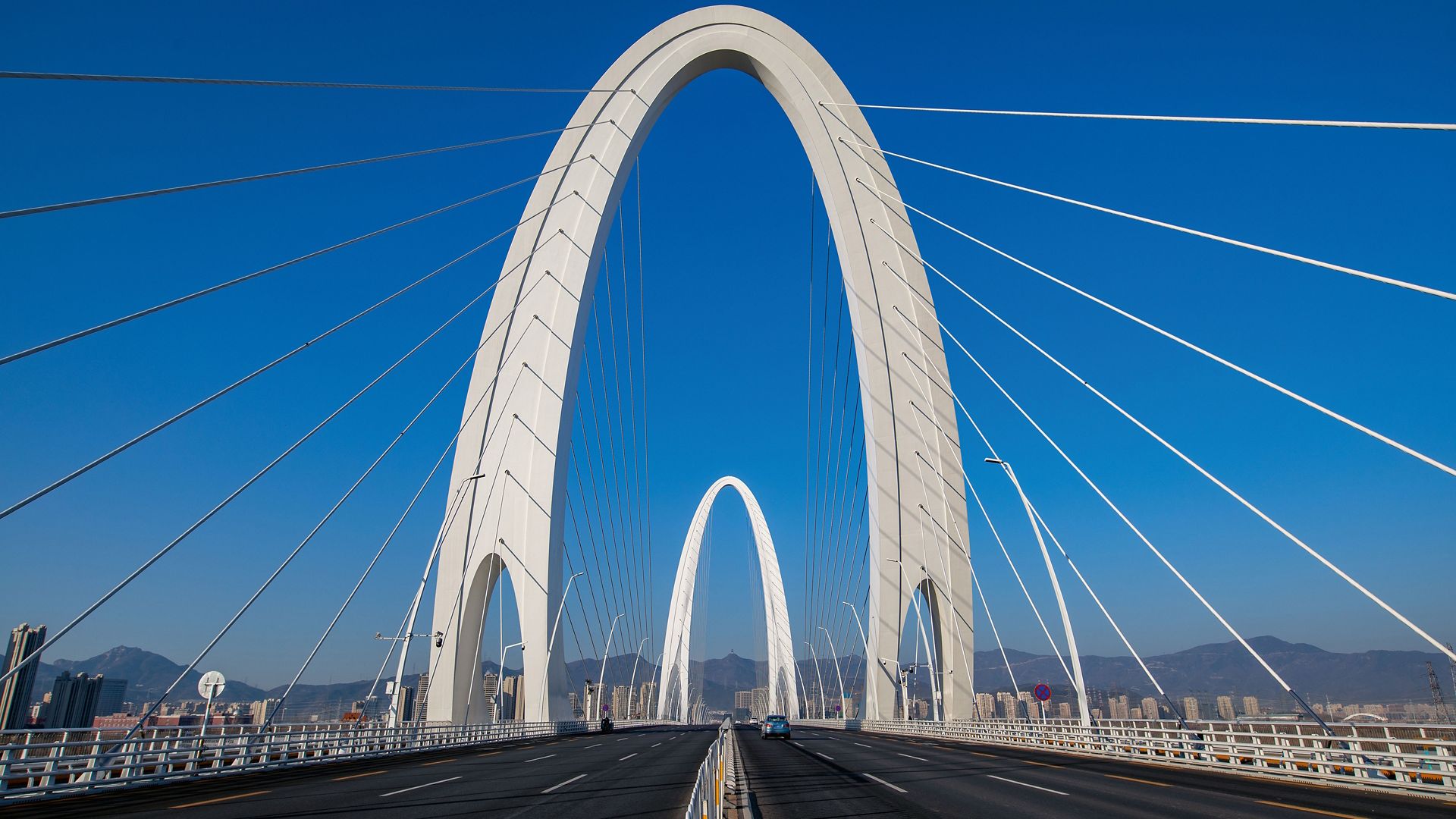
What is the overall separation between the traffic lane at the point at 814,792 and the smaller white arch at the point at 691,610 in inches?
2972

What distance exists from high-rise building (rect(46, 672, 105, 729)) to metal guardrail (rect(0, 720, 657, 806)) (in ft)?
31.1

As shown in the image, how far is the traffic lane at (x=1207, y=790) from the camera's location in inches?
429

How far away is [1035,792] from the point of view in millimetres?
12797

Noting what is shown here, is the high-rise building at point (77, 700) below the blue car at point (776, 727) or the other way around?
the other way around

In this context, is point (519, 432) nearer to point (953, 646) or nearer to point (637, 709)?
point (953, 646)

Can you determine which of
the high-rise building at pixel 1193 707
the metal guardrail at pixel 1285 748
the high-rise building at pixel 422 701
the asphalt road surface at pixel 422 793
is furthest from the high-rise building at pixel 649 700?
the asphalt road surface at pixel 422 793

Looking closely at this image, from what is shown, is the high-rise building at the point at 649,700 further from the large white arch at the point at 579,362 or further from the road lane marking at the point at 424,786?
the road lane marking at the point at 424,786

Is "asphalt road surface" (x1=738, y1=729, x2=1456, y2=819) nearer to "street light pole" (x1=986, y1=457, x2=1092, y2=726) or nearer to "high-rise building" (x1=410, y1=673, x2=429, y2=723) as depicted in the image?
"street light pole" (x1=986, y1=457, x2=1092, y2=726)

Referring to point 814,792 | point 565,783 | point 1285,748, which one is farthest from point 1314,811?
point 565,783

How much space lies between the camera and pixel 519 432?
3809 cm

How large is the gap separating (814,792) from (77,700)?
25.6 meters

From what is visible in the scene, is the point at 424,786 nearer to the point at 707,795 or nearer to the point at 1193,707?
the point at 707,795

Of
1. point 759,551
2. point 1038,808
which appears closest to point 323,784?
point 1038,808

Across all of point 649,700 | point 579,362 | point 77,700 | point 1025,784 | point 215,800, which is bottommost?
point 649,700
